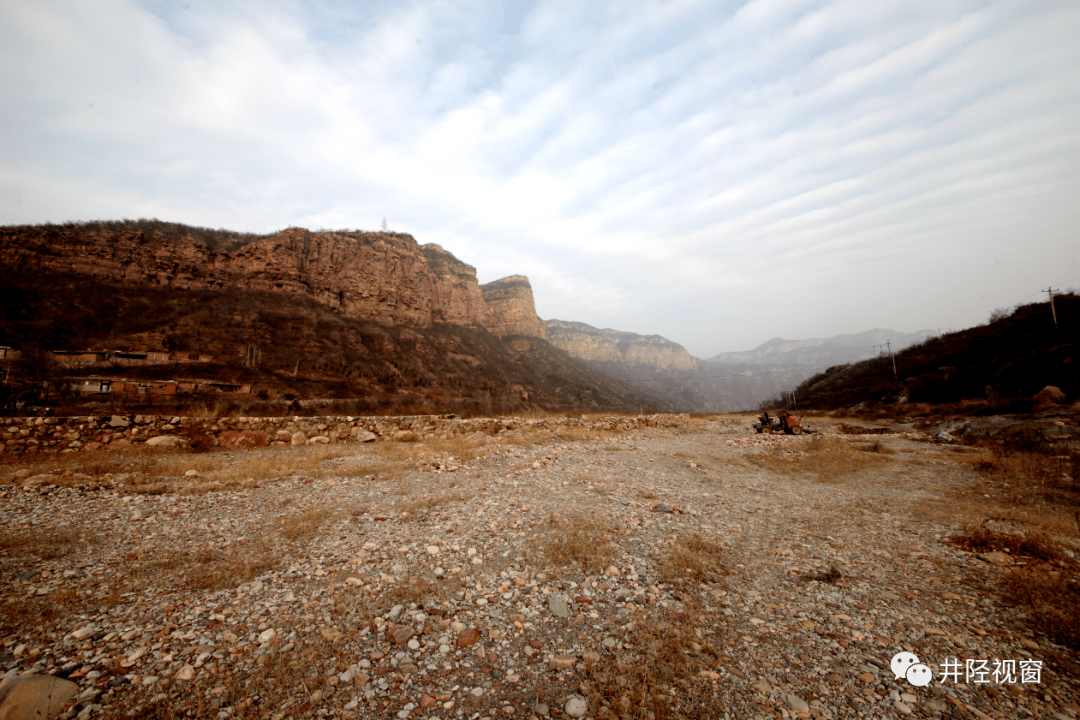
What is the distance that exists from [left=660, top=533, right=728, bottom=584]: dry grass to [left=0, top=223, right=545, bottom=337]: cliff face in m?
52.9

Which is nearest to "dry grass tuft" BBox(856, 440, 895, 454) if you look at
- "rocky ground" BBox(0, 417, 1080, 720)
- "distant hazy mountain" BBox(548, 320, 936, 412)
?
"rocky ground" BBox(0, 417, 1080, 720)

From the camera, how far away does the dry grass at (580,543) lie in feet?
15.0

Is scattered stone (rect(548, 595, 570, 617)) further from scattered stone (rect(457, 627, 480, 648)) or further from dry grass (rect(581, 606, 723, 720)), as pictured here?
scattered stone (rect(457, 627, 480, 648))

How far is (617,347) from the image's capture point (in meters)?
151

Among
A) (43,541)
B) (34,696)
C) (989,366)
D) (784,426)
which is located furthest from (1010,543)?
(989,366)

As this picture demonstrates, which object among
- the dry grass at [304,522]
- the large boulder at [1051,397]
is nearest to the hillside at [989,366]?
the large boulder at [1051,397]

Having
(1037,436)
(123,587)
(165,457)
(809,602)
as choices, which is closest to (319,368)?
(165,457)

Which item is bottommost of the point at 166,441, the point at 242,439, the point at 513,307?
the point at 242,439

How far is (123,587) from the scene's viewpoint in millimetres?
3812

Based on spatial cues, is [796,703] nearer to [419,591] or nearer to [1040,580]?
[419,591]

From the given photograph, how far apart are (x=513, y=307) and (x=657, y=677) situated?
92.1 meters

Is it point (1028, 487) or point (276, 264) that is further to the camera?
point (276, 264)

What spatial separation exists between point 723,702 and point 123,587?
576 cm

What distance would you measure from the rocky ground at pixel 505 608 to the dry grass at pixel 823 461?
10.6ft
